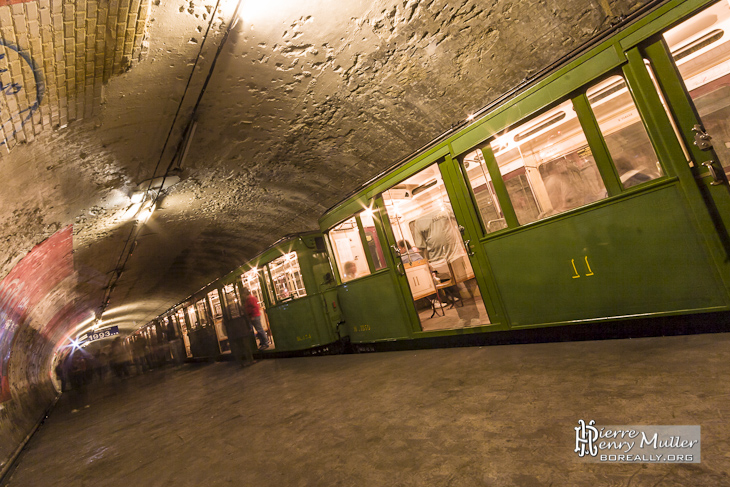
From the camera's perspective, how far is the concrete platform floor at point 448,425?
1.91 m

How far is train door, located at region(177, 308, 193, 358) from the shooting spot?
16.9m

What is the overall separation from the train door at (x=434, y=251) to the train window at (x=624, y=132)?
1.94 meters

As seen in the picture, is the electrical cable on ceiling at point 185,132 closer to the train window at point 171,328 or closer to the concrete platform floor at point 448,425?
the concrete platform floor at point 448,425

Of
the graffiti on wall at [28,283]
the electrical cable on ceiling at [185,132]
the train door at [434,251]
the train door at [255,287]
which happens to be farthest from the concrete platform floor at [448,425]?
the train door at [255,287]

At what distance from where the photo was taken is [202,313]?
1418cm

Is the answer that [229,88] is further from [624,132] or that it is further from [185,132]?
[624,132]

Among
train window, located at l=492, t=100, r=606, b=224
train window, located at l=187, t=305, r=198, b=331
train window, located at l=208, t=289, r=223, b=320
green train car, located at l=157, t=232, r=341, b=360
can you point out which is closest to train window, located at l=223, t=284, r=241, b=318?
green train car, located at l=157, t=232, r=341, b=360

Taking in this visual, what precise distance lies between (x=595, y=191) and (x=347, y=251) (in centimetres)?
469

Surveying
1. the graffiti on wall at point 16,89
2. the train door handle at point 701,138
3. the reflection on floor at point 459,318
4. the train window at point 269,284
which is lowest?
the reflection on floor at point 459,318

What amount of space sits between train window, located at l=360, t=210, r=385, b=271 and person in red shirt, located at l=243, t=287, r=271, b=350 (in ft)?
17.7

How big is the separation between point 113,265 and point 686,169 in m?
11.9

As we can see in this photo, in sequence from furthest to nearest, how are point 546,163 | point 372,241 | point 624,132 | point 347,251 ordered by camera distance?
1. point 347,251
2. point 372,241
3. point 546,163
4. point 624,132

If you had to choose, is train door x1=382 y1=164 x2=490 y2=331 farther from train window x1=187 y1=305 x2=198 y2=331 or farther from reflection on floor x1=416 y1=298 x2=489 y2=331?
train window x1=187 y1=305 x2=198 y2=331

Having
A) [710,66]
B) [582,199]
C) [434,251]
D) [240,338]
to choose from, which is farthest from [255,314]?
[710,66]
